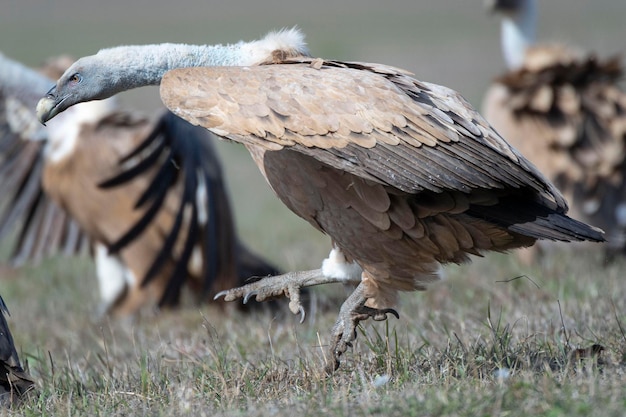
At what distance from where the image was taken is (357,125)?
3.83 meters

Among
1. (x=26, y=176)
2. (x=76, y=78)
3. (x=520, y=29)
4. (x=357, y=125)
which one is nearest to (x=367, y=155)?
(x=357, y=125)

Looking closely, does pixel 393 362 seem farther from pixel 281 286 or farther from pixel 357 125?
pixel 357 125

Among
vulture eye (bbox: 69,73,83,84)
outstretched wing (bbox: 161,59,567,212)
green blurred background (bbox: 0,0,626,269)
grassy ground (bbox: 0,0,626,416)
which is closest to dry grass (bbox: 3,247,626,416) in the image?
Result: grassy ground (bbox: 0,0,626,416)

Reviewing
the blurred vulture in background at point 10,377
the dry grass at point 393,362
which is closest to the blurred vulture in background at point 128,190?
the dry grass at point 393,362

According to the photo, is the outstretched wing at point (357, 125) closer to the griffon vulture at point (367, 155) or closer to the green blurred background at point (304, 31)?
the griffon vulture at point (367, 155)

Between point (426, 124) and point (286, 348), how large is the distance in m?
1.64

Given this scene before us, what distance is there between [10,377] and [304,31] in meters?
8.59

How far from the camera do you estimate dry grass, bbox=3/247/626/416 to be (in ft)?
10.9

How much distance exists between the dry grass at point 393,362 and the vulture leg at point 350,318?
91 mm

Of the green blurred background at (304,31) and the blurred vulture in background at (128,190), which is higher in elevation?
the green blurred background at (304,31)

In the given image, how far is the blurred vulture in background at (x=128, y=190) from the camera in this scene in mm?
7020

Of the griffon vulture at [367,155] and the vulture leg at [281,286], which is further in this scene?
the vulture leg at [281,286]

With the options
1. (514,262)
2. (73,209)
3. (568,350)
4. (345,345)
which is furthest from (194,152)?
(568,350)

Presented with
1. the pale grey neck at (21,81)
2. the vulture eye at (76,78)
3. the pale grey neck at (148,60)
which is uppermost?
the pale grey neck at (148,60)
